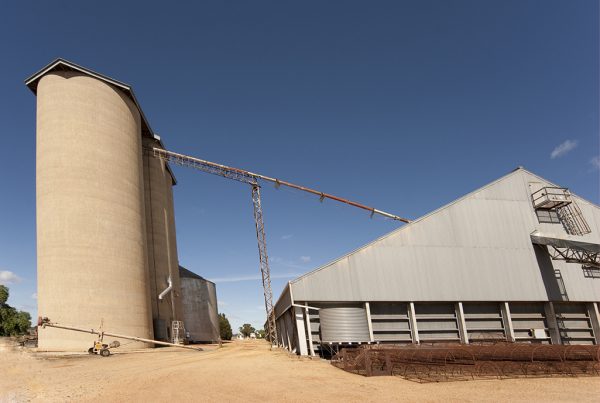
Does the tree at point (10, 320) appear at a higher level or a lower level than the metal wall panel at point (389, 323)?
higher

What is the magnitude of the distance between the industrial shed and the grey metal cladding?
0.06 meters

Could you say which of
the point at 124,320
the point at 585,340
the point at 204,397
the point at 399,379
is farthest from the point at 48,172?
the point at 585,340

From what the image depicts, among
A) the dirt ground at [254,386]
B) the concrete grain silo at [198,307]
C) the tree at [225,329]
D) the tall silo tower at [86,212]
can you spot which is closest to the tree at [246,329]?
the tree at [225,329]

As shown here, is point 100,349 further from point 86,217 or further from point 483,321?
point 483,321

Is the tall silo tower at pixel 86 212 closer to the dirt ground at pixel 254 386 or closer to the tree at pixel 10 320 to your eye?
the dirt ground at pixel 254 386

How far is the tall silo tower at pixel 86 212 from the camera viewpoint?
29.8 m

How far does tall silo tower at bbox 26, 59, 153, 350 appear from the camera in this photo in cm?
2981

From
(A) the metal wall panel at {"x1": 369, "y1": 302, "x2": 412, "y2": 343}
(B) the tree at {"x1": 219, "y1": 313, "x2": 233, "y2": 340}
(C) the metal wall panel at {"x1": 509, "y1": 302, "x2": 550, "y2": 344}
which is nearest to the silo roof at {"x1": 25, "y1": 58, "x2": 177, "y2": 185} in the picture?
(A) the metal wall panel at {"x1": 369, "y1": 302, "x2": 412, "y2": 343}

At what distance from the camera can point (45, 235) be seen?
99.9 feet

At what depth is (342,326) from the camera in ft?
77.5

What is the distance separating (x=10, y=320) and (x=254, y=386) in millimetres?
46675

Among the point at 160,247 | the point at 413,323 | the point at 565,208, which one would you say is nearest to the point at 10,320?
the point at 160,247

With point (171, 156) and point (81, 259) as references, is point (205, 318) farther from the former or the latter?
point (81, 259)

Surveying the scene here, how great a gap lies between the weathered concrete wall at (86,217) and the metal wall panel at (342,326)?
55.7 feet
